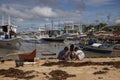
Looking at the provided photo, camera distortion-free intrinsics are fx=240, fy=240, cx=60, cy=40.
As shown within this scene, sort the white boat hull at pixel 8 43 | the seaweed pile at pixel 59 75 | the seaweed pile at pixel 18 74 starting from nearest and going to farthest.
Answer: the seaweed pile at pixel 59 75, the seaweed pile at pixel 18 74, the white boat hull at pixel 8 43

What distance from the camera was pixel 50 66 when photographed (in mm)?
16250

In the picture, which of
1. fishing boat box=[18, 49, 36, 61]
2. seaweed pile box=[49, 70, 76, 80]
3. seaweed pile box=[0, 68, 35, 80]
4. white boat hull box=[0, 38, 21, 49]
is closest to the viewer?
seaweed pile box=[49, 70, 76, 80]

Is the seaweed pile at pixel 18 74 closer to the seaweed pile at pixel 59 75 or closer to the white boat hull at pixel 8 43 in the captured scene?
the seaweed pile at pixel 59 75

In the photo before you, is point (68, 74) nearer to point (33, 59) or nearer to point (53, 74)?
point (53, 74)

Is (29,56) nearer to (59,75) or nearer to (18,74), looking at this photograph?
(18,74)

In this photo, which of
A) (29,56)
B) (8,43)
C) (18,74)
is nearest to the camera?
(18,74)

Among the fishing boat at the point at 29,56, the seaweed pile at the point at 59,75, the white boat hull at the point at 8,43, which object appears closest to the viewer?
the seaweed pile at the point at 59,75

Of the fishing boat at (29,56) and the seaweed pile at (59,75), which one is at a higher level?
the fishing boat at (29,56)

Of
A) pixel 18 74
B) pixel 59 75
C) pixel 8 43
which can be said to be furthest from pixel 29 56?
pixel 8 43

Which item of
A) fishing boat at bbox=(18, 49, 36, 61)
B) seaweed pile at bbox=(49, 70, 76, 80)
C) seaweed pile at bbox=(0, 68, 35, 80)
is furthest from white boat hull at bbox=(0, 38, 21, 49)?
seaweed pile at bbox=(49, 70, 76, 80)

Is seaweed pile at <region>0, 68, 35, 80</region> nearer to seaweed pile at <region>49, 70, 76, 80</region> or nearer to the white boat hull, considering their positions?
seaweed pile at <region>49, 70, 76, 80</region>

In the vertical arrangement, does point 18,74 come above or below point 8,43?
above

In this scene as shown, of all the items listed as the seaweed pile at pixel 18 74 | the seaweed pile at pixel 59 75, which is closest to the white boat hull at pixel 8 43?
the seaweed pile at pixel 18 74

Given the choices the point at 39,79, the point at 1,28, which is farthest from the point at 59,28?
the point at 39,79
